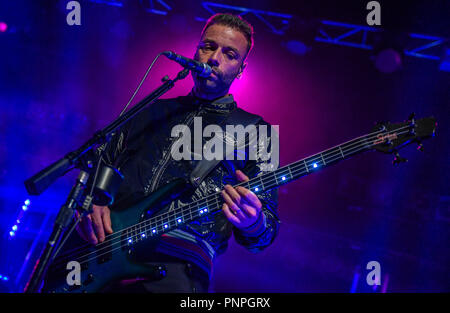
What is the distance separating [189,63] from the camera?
2137 mm

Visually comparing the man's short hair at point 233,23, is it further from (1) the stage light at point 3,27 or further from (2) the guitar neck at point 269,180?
(1) the stage light at point 3,27

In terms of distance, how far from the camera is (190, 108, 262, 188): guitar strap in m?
2.51

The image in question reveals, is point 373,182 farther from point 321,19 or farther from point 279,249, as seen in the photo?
point 321,19

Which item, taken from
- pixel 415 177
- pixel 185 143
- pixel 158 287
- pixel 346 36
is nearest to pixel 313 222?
pixel 415 177

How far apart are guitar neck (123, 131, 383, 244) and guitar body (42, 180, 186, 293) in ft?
0.26

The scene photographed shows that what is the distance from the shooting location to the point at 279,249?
19.7 feet

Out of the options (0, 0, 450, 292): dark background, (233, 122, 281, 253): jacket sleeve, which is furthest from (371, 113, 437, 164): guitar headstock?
(0, 0, 450, 292): dark background

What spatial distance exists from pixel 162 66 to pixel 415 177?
4.97 metres

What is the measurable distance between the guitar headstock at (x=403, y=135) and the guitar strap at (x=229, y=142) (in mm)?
908

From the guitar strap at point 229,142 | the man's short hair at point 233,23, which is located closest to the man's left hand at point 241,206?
the guitar strap at point 229,142

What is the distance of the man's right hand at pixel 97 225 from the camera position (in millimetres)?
2195

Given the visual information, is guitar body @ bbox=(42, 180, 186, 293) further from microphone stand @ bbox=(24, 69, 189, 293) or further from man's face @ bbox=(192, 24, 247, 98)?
man's face @ bbox=(192, 24, 247, 98)

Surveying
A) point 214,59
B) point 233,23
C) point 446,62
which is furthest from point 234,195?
point 446,62

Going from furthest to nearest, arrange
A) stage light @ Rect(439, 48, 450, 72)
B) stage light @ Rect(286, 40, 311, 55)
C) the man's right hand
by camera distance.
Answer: stage light @ Rect(286, 40, 311, 55) < stage light @ Rect(439, 48, 450, 72) < the man's right hand
